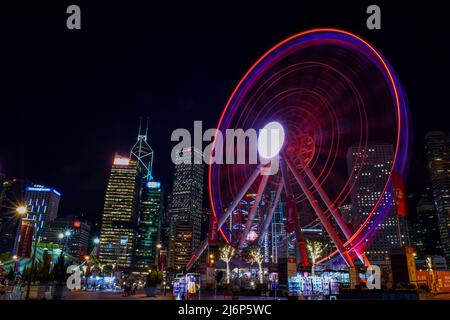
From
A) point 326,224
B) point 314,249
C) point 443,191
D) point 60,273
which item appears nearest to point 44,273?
point 60,273

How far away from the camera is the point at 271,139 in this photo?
40250mm

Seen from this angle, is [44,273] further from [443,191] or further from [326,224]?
[443,191]

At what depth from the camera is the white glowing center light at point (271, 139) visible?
39281 millimetres

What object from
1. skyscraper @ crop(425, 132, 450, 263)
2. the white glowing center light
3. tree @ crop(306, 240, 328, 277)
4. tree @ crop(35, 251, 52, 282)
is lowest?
tree @ crop(35, 251, 52, 282)

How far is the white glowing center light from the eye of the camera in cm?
3928

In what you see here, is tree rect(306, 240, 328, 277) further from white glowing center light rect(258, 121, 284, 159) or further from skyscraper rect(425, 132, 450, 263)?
skyscraper rect(425, 132, 450, 263)

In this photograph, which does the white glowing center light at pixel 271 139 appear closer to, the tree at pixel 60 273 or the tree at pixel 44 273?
the tree at pixel 60 273

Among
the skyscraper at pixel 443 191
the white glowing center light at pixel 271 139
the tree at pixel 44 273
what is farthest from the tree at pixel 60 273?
the skyscraper at pixel 443 191

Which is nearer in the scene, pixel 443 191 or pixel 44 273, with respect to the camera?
pixel 44 273

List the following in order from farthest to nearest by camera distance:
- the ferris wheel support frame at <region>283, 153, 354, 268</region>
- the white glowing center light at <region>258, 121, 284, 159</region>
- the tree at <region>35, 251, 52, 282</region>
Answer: the white glowing center light at <region>258, 121, 284, 159</region>, the ferris wheel support frame at <region>283, 153, 354, 268</region>, the tree at <region>35, 251, 52, 282</region>

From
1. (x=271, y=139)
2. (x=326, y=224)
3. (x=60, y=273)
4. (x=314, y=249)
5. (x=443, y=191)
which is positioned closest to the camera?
(x=60, y=273)

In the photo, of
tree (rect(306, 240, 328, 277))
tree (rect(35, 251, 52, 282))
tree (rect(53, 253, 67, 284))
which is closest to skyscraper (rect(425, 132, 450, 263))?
tree (rect(306, 240, 328, 277))
